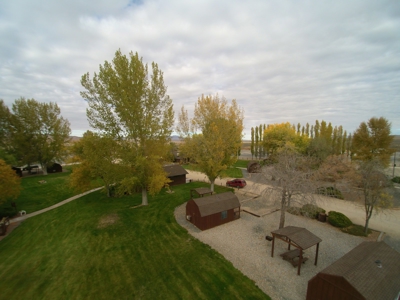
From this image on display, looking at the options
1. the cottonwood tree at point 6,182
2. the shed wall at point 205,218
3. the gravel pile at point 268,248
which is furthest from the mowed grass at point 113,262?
the cottonwood tree at point 6,182

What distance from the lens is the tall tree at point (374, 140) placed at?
3091 centimetres

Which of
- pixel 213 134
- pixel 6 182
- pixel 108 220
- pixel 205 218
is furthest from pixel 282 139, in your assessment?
pixel 6 182

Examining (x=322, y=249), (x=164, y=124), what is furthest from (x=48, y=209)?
(x=322, y=249)

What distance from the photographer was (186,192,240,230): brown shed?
1788 centimetres

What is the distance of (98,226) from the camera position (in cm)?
1822

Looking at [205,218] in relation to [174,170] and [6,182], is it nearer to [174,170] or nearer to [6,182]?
[174,170]

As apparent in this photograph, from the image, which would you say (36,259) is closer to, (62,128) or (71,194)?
(71,194)

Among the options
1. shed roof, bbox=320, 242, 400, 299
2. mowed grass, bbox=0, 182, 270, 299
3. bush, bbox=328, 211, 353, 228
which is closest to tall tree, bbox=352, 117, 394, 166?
bush, bbox=328, 211, 353, 228

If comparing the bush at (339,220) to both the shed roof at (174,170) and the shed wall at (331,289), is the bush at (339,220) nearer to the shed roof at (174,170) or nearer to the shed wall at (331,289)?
the shed wall at (331,289)

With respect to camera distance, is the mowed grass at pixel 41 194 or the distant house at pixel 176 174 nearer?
the mowed grass at pixel 41 194

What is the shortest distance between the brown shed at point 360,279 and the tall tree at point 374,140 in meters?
28.3

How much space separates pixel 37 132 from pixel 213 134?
4226cm

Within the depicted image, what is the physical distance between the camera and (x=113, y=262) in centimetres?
1313

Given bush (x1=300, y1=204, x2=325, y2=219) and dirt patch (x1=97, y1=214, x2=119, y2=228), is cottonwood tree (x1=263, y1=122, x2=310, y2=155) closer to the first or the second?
bush (x1=300, y1=204, x2=325, y2=219)
